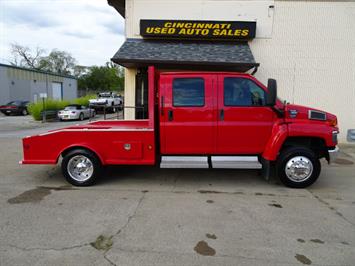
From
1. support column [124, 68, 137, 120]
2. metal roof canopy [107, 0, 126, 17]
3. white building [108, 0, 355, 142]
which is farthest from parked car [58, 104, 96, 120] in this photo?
white building [108, 0, 355, 142]

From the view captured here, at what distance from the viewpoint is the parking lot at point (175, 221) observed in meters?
3.18

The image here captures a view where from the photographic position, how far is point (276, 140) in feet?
17.6

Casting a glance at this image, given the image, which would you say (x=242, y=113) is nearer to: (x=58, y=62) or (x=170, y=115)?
(x=170, y=115)

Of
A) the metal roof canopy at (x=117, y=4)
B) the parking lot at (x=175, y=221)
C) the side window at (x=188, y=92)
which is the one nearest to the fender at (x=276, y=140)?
the parking lot at (x=175, y=221)

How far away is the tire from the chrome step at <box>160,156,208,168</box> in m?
1.37

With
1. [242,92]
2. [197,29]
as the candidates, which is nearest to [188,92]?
[242,92]

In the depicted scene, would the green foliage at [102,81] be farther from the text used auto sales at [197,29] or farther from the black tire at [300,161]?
the black tire at [300,161]

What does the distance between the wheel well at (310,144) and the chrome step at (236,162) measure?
652mm

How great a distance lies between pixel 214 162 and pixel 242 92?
154 centimetres

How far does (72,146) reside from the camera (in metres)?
5.51

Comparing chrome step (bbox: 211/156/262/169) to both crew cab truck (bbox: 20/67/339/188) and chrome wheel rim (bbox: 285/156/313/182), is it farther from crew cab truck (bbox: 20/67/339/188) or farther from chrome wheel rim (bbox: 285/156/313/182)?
chrome wheel rim (bbox: 285/156/313/182)

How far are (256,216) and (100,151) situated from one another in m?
3.21

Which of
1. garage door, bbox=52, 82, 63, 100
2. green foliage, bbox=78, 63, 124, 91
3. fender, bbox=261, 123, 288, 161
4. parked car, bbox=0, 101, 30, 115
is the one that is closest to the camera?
fender, bbox=261, 123, 288, 161

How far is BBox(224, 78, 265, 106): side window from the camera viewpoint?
5.54 metres
